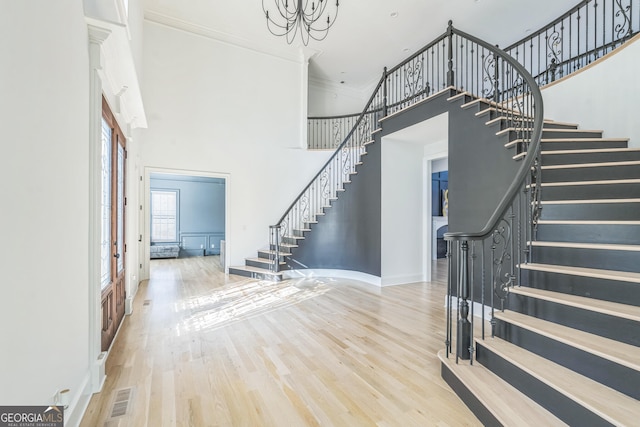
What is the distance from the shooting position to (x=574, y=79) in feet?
13.6

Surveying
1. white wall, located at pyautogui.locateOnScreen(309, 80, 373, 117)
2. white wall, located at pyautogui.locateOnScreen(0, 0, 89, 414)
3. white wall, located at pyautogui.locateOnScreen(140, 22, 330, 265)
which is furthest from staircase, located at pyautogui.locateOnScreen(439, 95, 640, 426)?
white wall, located at pyautogui.locateOnScreen(309, 80, 373, 117)

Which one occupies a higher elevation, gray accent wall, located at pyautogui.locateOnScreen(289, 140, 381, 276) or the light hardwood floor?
gray accent wall, located at pyautogui.locateOnScreen(289, 140, 381, 276)

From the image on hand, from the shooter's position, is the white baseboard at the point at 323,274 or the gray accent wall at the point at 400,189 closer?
the gray accent wall at the point at 400,189

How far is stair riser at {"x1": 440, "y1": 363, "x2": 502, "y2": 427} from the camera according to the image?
68.0 inches

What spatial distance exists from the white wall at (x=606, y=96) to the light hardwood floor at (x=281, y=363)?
10.9 ft

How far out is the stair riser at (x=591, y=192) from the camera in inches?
106

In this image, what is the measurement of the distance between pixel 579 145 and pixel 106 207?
5.53 m

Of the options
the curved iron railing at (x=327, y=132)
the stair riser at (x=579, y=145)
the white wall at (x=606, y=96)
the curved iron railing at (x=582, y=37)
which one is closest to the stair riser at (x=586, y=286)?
the stair riser at (x=579, y=145)

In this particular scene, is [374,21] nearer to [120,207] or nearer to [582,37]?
[582,37]

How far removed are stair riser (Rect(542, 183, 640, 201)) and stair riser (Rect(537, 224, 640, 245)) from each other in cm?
54

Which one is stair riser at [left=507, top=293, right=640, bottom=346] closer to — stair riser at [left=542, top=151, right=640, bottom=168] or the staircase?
the staircase

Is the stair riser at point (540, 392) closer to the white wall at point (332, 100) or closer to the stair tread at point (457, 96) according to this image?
the stair tread at point (457, 96)

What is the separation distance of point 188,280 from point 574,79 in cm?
760

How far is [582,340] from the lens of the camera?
180 centimetres
